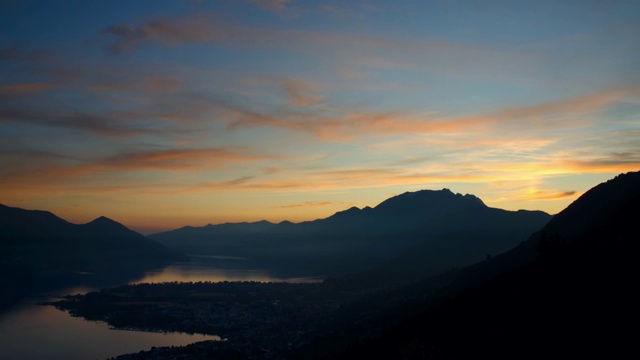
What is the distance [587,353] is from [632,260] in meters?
20.6

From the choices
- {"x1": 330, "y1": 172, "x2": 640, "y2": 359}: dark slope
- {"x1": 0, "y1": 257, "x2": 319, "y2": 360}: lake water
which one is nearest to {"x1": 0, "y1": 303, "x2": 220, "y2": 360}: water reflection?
{"x1": 0, "y1": 257, "x2": 319, "y2": 360}: lake water

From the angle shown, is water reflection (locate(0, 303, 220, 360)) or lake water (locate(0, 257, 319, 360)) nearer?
lake water (locate(0, 257, 319, 360))

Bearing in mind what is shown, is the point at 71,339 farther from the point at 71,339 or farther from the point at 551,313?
the point at 551,313

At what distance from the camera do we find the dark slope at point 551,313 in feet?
136

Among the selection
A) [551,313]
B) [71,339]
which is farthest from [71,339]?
[551,313]

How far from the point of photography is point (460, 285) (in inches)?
5384

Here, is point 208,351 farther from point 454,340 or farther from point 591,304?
point 591,304

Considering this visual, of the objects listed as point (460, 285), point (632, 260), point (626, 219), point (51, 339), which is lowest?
point (51, 339)

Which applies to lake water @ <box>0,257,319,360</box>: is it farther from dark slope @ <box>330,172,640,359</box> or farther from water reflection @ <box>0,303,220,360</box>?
dark slope @ <box>330,172,640,359</box>

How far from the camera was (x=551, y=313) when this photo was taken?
49.9m

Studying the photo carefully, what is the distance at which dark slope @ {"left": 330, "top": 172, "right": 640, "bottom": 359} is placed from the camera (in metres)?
41.4

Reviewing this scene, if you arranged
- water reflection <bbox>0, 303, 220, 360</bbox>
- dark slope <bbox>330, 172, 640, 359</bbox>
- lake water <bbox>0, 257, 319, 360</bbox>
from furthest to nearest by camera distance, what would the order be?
1. water reflection <bbox>0, 303, 220, 360</bbox>
2. lake water <bbox>0, 257, 319, 360</bbox>
3. dark slope <bbox>330, 172, 640, 359</bbox>

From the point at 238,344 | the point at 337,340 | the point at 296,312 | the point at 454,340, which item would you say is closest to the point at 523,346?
the point at 454,340

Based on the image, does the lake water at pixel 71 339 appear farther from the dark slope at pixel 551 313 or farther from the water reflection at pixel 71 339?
the dark slope at pixel 551 313
